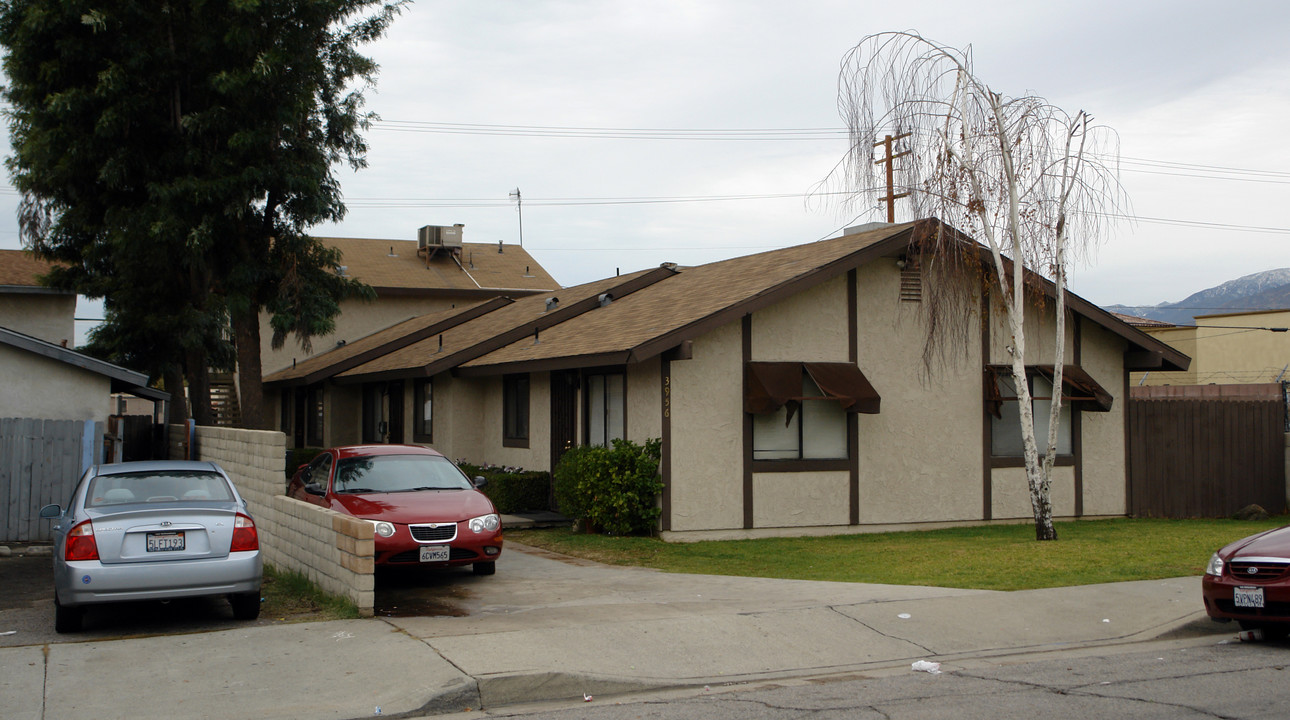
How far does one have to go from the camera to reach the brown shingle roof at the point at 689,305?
14.9m

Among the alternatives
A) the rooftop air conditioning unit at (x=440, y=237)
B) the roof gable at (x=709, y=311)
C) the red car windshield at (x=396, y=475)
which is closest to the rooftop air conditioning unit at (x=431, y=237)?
the rooftop air conditioning unit at (x=440, y=237)

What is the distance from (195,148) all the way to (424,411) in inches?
300

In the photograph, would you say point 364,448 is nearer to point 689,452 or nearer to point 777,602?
point 689,452

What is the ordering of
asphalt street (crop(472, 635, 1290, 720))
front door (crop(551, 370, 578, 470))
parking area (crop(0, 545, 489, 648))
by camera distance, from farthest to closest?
front door (crop(551, 370, 578, 470)) → parking area (crop(0, 545, 489, 648)) → asphalt street (crop(472, 635, 1290, 720))

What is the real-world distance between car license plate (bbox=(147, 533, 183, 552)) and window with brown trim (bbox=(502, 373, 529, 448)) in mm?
10864

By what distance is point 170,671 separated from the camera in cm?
766

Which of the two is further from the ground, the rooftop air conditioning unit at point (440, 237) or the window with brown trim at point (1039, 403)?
the rooftop air conditioning unit at point (440, 237)

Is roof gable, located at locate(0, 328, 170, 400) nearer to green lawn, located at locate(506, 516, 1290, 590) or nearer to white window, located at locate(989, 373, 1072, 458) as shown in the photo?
green lawn, located at locate(506, 516, 1290, 590)

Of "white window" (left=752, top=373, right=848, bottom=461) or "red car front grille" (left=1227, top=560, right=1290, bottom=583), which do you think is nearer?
"red car front grille" (left=1227, top=560, right=1290, bottom=583)

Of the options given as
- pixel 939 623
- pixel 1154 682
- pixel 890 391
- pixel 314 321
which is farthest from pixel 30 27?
pixel 1154 682

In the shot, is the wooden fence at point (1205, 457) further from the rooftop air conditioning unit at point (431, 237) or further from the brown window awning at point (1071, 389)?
the rooftop air conditioning unit at point (431, 237)

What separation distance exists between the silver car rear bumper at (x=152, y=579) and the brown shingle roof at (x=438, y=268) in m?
29.7

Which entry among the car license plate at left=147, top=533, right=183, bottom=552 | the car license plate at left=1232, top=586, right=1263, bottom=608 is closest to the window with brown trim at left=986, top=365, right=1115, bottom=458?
the car license plate at left=1232, top=586, right=1263, bottom=608

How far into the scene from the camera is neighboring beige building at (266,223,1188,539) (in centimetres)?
1533
